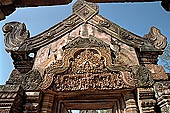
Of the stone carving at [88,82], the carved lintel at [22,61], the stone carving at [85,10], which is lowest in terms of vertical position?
the stone carving at [88,82]

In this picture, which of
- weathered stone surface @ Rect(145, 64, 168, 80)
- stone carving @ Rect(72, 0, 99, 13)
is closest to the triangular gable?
stone carving @ Rect(72, 0, 99, 13)

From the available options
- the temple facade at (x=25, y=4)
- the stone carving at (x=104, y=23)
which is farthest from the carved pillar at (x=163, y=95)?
the stone carving at (x=104, y=23)

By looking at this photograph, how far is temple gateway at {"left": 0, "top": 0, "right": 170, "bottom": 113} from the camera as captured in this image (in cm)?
396

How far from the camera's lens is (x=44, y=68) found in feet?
15.0

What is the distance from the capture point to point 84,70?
→ 4.42 metres

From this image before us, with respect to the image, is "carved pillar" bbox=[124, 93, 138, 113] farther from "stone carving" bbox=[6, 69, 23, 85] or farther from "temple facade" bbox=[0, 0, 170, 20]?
"stone carving" bbox=[6, 69, 23, 85]

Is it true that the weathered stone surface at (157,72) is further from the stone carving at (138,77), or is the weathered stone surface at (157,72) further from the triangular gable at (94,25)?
the triangular gable at (94,25)

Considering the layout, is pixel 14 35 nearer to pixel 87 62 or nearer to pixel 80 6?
pixel 87 62

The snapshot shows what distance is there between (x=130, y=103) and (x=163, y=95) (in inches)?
31.6

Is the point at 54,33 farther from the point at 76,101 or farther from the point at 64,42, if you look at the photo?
the point at 76,101

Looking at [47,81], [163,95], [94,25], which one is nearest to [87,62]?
[47,81]

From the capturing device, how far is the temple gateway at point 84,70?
3.96 metres

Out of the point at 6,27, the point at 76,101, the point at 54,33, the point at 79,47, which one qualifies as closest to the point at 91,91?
the point at 76,101

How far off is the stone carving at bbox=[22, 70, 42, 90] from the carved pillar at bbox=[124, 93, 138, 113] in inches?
90.9
